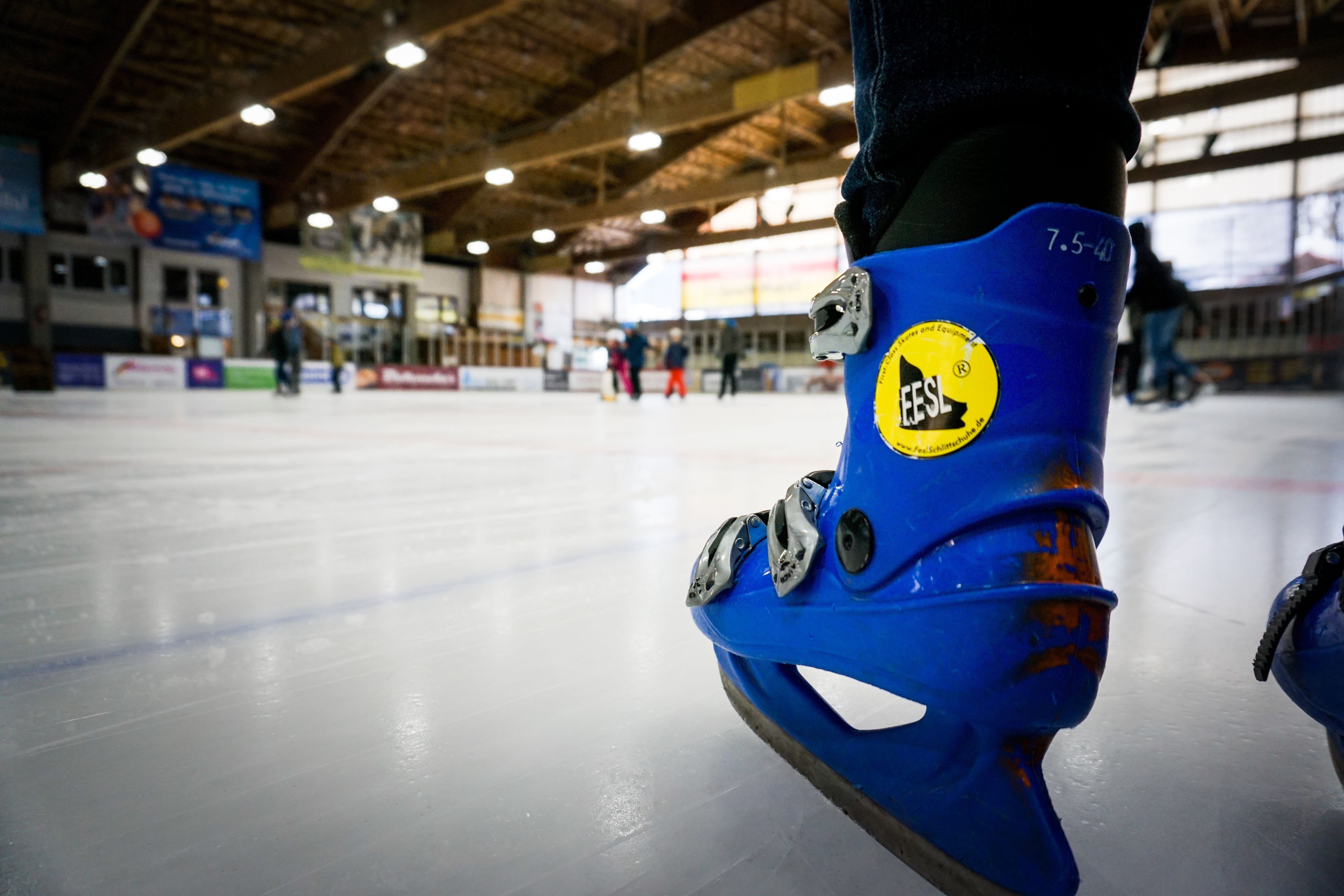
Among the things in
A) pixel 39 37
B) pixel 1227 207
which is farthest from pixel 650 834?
pixel 1227 207

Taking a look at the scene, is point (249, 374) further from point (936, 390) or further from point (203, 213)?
point (936, 390)

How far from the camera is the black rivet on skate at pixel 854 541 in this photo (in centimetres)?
43

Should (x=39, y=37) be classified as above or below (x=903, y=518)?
above

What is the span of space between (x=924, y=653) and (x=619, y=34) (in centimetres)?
1246

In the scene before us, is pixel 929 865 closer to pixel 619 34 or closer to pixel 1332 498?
pixel 1332 498

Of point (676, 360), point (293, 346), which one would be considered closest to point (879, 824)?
point (293, 346)

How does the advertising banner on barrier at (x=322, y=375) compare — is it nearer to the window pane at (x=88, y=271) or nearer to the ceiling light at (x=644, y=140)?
the window pane at (x=88, y=271)

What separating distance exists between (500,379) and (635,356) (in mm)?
7338

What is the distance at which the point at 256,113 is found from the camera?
30.7 feet

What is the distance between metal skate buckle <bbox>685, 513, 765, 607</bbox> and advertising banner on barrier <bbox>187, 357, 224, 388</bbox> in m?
14.9

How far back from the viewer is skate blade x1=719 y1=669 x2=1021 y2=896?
1.19 feet

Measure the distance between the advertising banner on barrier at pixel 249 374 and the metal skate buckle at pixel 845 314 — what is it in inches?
573

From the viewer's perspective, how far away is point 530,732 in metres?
0.53

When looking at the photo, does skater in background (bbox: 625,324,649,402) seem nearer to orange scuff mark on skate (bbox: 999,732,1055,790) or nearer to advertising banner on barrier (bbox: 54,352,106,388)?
advertising banner on barrier (bbox: 54,352,106,388)
